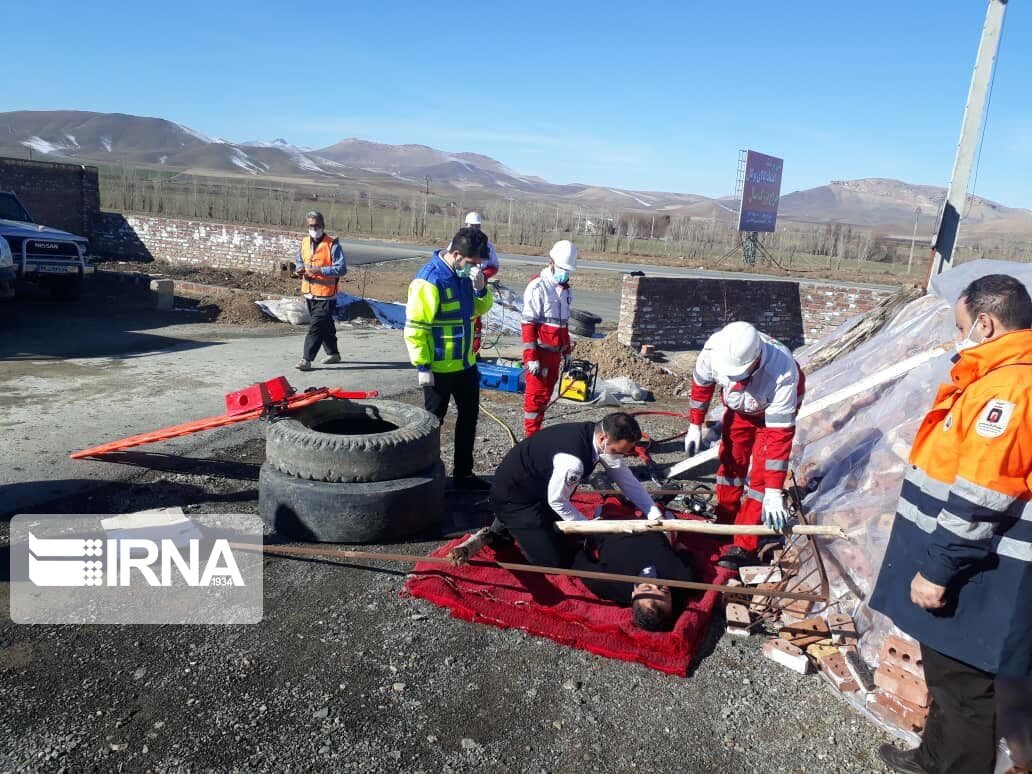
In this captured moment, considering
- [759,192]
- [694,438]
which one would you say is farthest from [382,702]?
[759,192]

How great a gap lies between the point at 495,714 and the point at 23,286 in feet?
46.4

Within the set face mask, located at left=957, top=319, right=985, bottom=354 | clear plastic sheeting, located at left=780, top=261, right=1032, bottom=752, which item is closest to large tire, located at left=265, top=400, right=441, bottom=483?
clear plastic sheeting, located at left=780, top=261, right=1032, bottom=752

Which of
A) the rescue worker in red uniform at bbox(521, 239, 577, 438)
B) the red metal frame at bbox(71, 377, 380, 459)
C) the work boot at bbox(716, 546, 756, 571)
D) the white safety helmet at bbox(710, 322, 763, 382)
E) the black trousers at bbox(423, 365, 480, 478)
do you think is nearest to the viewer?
the white safety helmet at bbox(710, 322, 763, 382)

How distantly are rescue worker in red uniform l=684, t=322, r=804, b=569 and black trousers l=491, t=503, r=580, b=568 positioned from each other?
47.3 inches

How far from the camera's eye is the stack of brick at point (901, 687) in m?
3.34

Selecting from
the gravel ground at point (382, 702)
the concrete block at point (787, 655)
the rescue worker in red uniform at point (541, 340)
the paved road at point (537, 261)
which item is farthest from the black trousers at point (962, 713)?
the paved road at point (537, 261)

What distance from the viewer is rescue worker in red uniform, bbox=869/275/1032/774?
248 cm

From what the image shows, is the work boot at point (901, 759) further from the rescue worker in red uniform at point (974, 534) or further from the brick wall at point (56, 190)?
the brick wall at point (56, 190)

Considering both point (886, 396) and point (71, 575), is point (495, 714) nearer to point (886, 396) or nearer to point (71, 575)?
point (71, 575)

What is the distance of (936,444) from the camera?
8.77 ft

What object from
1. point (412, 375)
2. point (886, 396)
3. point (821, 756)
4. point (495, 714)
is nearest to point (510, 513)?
point (495, 714)

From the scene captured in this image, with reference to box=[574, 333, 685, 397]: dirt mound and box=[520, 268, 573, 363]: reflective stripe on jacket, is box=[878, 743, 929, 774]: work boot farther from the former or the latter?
box=[574, 333, 685, 397]: dirt mound

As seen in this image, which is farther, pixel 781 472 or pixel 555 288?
pixel 555 288

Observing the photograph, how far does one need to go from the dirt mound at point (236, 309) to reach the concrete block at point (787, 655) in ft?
36.5
